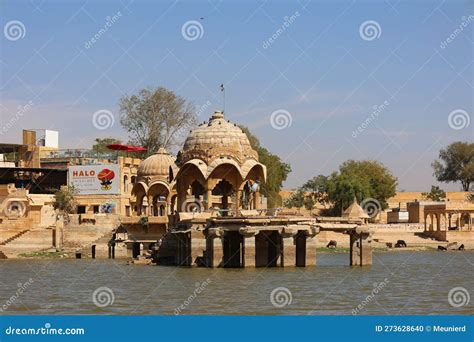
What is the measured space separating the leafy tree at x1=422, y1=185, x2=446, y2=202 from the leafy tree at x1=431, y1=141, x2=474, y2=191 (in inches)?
73.3

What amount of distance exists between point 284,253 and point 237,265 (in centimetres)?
242

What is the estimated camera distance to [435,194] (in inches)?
3816

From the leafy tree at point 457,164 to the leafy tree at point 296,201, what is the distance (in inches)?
663

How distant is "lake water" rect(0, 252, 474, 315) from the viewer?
2800cm

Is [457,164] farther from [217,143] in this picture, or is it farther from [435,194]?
[217,143]

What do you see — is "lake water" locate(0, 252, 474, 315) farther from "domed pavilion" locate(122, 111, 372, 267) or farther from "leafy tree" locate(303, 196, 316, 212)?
"leafy tree" locate(303, 196, 316, 212)

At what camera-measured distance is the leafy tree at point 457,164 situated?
9825 cm

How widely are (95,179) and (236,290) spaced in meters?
A: 38.4

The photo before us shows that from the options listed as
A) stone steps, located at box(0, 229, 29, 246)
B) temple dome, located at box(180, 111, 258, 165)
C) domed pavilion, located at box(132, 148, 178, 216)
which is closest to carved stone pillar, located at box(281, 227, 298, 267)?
temple dome, located at box(180, 111, 258, 165)

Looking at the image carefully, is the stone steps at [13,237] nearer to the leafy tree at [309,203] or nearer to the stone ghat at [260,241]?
the stone ghat at [260,241]

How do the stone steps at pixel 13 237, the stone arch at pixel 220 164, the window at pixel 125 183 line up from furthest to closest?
the window at pixel 125 183 → the stone steps at pixel 13 237 → the stone arch at pixel 220 164

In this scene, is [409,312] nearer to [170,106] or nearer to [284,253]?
[284,253]

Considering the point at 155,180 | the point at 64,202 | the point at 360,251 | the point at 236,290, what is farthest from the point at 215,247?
the point at 64,202

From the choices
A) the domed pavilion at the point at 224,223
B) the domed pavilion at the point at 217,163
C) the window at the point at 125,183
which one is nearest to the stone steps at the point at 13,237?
the domed pavilion at the point at 224,223
